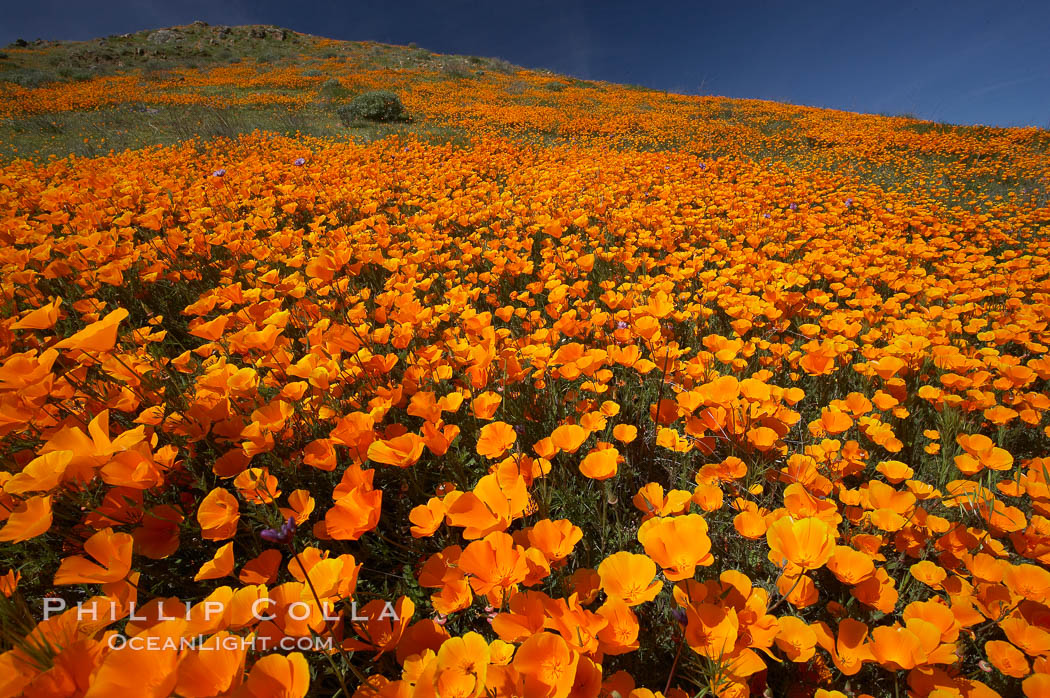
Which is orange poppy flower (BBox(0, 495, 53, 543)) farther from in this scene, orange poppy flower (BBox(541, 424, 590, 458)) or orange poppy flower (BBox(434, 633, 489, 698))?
orange poppy flower (BBox(541, 424, 590, 458))

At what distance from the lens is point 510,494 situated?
51.3 inches

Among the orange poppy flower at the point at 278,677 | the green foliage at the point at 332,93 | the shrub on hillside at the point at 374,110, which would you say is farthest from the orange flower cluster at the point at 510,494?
the green foliage at the point at 332,93

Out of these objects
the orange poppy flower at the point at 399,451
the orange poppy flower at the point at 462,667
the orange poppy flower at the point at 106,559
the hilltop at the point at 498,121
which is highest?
the hilltop at the point at 498,121

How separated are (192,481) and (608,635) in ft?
6.02

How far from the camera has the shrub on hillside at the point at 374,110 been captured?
13.0m

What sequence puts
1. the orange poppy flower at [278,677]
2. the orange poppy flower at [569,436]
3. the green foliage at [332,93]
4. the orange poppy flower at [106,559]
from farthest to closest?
the green foliage at [332,93], the orange poppy flower at [569,436], the orange poppy flower at [106,559], the orange poppy flower at [278,677]

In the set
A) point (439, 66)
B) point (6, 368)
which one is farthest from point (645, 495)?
point (439, 66)

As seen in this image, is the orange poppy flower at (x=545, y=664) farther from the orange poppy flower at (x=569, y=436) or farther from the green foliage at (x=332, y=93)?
the green foliage at (x=332, y=93)

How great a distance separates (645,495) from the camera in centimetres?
150

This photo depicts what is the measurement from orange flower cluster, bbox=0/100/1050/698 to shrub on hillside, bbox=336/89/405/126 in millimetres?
11112

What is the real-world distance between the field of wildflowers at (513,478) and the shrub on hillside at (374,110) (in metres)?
9.84

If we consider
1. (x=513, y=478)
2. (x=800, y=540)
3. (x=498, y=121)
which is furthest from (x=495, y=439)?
(x=498, y=121)

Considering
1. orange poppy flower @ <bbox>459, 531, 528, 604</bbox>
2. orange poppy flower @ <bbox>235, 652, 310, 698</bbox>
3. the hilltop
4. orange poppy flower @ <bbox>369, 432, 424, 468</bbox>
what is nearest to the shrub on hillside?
the hilltop

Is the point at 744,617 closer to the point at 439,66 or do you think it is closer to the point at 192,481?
the point at 192,481
